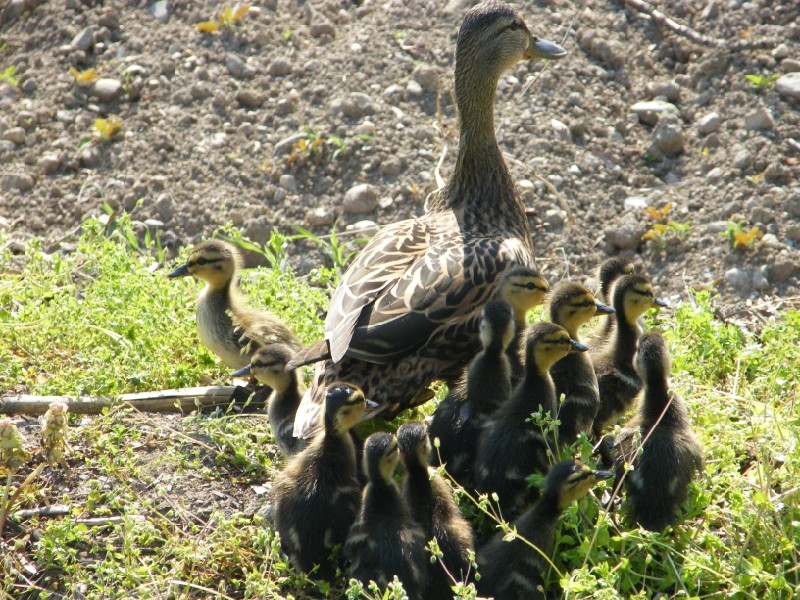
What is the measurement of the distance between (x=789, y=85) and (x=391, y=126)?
3053 millimetres

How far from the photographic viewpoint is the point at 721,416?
4.87 m

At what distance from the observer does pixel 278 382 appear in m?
4.84

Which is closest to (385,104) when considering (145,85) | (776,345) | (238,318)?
(145,85)

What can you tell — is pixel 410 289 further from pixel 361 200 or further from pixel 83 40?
pixel 83 40

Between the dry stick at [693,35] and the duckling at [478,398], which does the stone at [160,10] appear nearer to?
the dry stick at [693,35]

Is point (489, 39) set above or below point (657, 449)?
above

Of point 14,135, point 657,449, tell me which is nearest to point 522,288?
point 657,449

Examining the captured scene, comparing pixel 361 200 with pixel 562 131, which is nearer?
pixel 361 200

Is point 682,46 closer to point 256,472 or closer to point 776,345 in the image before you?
point 776,345

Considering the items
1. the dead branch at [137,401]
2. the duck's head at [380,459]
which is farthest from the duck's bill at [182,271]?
the duck's head at [380,459]

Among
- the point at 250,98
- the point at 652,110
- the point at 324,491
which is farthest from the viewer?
the point at 250,98

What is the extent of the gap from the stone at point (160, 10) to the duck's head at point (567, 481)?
6.50m

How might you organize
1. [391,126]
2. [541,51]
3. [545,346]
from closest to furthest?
1. [545,346]
2. [541,51]
3. [391,126]

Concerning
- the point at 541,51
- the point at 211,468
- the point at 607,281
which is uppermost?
the point at 541,51
